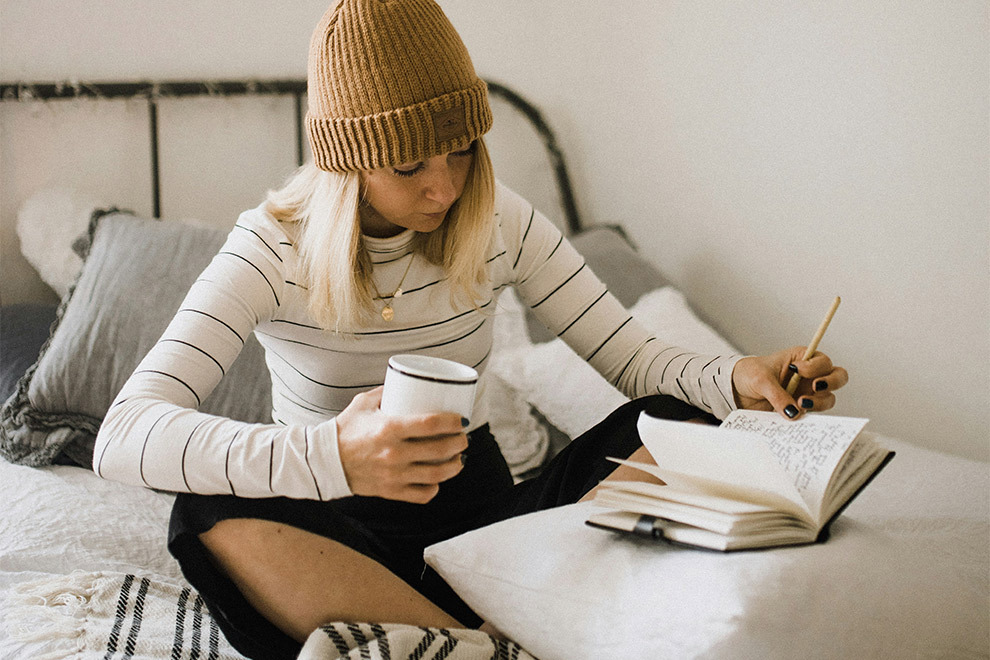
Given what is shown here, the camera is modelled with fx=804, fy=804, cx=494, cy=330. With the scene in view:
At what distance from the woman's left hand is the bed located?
16cm

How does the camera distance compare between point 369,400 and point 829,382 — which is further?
point 829,382

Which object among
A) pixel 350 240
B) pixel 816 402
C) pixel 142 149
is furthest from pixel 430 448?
pixel 142 149

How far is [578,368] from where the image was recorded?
1483 mm

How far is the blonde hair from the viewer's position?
0.99m

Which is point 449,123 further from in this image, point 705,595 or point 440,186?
point 705,595

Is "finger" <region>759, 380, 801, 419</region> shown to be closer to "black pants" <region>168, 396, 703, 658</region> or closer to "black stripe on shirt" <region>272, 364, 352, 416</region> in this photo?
"black pants" <region>168, 396, 703, 658</region>

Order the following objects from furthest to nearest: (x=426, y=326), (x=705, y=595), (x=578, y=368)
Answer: (x=578, y=368), (x=426, y=326), (x=705, y=595)

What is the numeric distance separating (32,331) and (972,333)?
162cm

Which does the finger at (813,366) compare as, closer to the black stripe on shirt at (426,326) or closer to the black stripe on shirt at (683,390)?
the black stripe on shirt at (683,390)

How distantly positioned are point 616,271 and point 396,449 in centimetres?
111

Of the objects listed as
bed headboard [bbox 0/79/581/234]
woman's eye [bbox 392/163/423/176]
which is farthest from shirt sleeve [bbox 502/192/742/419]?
bed headboard [bbox 0/79/581/234]

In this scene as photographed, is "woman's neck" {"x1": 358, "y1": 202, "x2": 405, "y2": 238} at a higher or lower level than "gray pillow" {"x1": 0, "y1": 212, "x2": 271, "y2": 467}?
higher

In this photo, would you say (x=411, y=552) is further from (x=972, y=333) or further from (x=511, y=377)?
(x=972, y=333)

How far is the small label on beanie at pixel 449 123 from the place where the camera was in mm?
920
